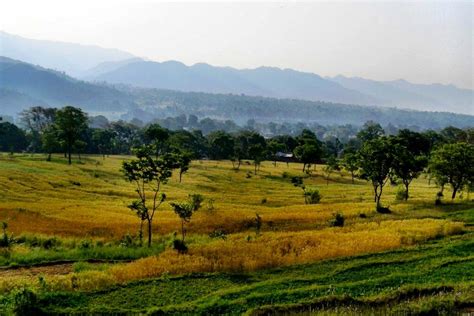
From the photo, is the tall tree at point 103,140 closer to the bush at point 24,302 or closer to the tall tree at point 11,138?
the tall tree at point 11,138

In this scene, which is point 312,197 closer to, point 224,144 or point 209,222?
point 209,222

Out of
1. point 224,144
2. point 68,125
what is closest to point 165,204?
point 68,125

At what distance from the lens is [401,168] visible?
6312 cm

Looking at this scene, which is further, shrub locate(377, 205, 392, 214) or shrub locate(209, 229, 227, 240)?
shrub locate(377, 205, 392, 214)

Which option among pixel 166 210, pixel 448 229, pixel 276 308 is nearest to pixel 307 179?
pixel 166 210

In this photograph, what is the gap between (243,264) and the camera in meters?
26.0

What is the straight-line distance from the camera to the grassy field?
20.2 metres

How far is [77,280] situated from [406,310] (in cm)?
1603

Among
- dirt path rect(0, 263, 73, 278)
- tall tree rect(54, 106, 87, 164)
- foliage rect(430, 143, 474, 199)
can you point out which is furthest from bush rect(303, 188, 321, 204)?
tall tree rect(54, 106, 87, 164)

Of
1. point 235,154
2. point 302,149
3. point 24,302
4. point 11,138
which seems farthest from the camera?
point 11,138

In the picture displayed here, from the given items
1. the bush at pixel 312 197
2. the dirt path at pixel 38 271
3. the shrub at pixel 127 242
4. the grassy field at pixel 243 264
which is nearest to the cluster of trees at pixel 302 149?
the bush at pixel 312 197

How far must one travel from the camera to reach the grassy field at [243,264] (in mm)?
20172

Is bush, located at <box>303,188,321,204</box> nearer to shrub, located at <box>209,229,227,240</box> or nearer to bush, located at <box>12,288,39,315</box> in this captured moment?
shrub, located at <box>209,229,227,240</box>

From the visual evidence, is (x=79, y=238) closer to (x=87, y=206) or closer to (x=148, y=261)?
(x=148, y=261)
